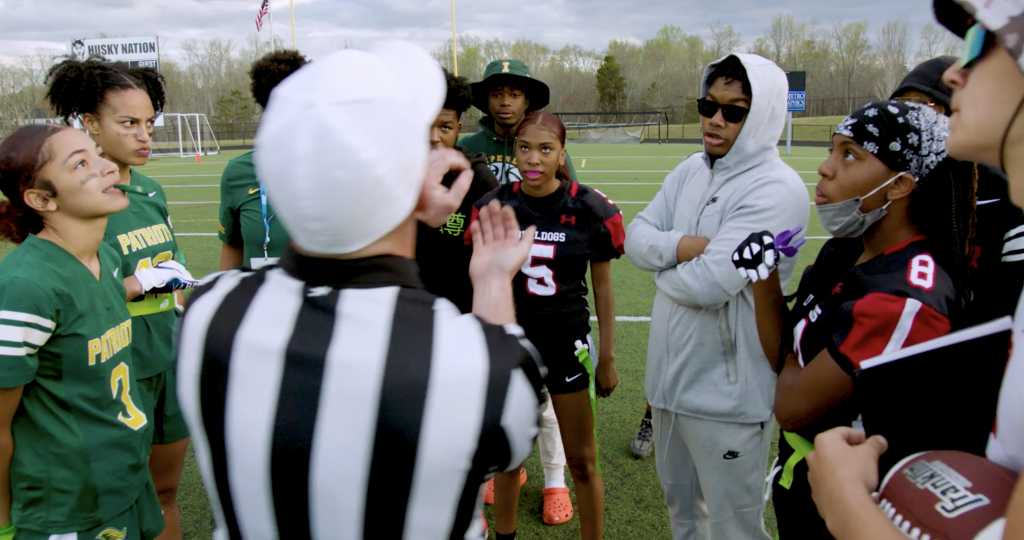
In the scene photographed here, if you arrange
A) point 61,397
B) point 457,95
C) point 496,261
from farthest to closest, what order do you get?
1. point 457,95
2. point 61,397
3. point 496,261

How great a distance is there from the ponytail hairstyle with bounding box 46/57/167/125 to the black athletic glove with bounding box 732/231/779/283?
325 cm

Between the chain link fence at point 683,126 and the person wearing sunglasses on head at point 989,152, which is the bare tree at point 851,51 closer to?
the chain link fence at point 683,126

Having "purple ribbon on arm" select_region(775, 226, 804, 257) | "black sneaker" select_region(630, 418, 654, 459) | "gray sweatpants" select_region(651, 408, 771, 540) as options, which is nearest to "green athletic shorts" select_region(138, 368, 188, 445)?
"gray sweatpants" select_region(651, 408, 771, 540)

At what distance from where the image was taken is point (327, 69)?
1.12m

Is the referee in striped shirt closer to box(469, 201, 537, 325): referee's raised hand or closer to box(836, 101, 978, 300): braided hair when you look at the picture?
box(469, 201, 537, 325): referee's raised hand

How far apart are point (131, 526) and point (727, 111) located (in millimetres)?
2924

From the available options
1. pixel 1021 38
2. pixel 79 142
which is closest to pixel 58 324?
pixel 79 142

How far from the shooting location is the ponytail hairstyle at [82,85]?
131 inches

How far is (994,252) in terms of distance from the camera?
2348 millimetres

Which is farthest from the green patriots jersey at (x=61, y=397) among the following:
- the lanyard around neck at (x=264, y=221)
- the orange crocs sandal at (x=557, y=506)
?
the orange crocs sandal at (x=557, y=506)

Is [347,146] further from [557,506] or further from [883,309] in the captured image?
[557,506]

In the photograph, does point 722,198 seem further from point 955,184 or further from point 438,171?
point 438,171

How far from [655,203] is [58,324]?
250 centimetres

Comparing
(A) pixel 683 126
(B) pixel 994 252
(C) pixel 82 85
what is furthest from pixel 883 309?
(A) pixel 683 126
